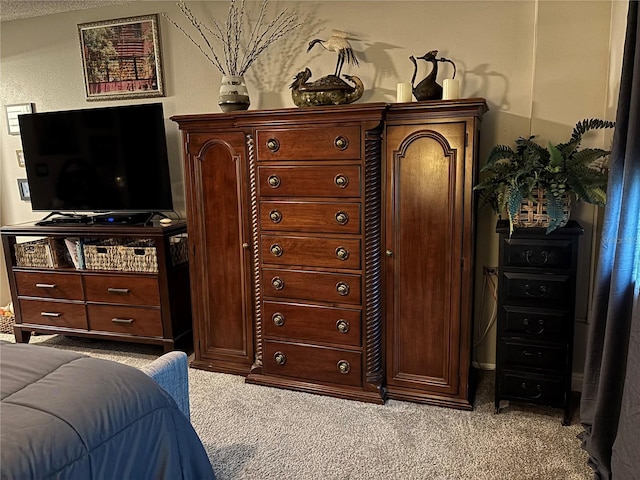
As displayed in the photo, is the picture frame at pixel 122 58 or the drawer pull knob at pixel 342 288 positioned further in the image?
the picture frame at pixel 122 58

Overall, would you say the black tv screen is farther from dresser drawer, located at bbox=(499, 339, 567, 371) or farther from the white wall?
dresser drawer, located at bbox=(499, 339, 567, 371)

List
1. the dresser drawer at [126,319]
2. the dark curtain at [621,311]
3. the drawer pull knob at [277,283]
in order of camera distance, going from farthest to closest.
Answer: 1. the dresser drawer at [126,319]
2. the drawer pull knob at [277,283]
3. the dark curtain at [621,311]

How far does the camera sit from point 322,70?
3088mm

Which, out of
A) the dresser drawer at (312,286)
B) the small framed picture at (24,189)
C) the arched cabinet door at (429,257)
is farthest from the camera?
the small framed picture at (24,189)

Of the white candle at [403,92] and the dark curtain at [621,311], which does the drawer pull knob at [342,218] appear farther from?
the dark curtain at [621,311]

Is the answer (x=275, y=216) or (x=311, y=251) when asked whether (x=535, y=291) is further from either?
(x=275, y=216)

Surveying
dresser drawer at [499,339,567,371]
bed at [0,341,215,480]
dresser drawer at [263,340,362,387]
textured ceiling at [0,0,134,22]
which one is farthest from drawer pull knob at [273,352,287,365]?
textured ceiling at [0,0,134,22]

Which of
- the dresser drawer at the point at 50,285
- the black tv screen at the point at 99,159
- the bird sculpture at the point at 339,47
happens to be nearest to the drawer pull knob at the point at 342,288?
the bird sculpture at the point at 339,47

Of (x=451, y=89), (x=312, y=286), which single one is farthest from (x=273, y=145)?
(x=451, y=89)

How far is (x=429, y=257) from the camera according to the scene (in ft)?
8.36

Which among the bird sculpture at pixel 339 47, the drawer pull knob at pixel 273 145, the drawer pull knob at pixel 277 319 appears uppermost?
→ the bird sculpture at pixel 339 47

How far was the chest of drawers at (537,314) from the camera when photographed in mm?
2305

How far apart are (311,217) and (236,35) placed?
1.46m

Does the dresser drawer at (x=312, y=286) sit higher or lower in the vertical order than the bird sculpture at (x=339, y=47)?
lower
